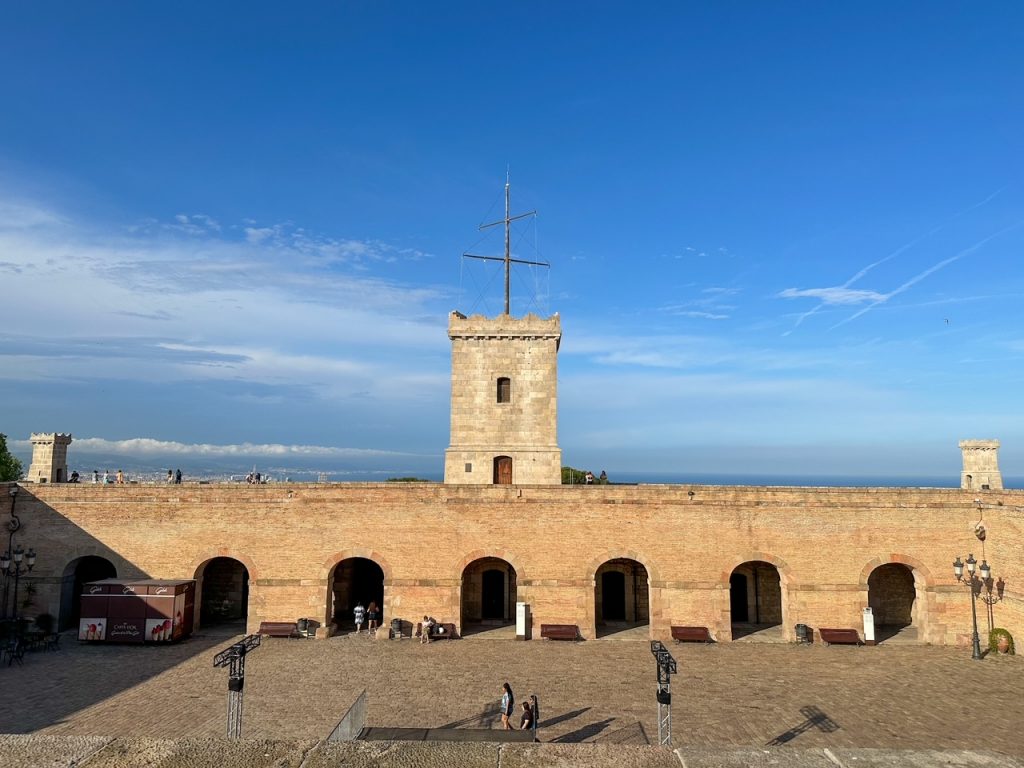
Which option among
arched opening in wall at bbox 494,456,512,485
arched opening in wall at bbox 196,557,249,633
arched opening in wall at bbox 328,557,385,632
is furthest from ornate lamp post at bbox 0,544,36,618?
arched opening in wall at bbox 494,456,512,485

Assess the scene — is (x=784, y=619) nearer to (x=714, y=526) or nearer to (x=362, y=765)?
(x=714, y=526)

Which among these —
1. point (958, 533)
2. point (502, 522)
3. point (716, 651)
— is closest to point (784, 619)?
point (716, 651)

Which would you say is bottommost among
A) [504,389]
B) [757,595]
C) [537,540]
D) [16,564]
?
[757,595]

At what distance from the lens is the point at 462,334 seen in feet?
109

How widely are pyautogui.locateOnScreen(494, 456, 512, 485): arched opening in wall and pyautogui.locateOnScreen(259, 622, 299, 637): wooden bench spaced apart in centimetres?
1155

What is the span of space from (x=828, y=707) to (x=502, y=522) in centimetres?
1233

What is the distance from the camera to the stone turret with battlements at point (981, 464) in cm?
3209

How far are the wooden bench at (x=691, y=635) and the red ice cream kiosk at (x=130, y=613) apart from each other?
18.1m

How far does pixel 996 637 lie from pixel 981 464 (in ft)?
39.1

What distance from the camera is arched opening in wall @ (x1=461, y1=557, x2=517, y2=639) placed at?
91.0 feet

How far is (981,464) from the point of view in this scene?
107ft

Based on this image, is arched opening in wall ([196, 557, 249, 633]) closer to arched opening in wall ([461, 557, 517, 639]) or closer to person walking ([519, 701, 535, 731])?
arched opening in wall ([461, 557, 517, 639])

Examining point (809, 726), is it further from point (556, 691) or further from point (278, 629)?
point (278, 629)

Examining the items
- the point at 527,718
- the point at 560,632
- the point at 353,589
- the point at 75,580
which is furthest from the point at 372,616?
the point at 75,580
